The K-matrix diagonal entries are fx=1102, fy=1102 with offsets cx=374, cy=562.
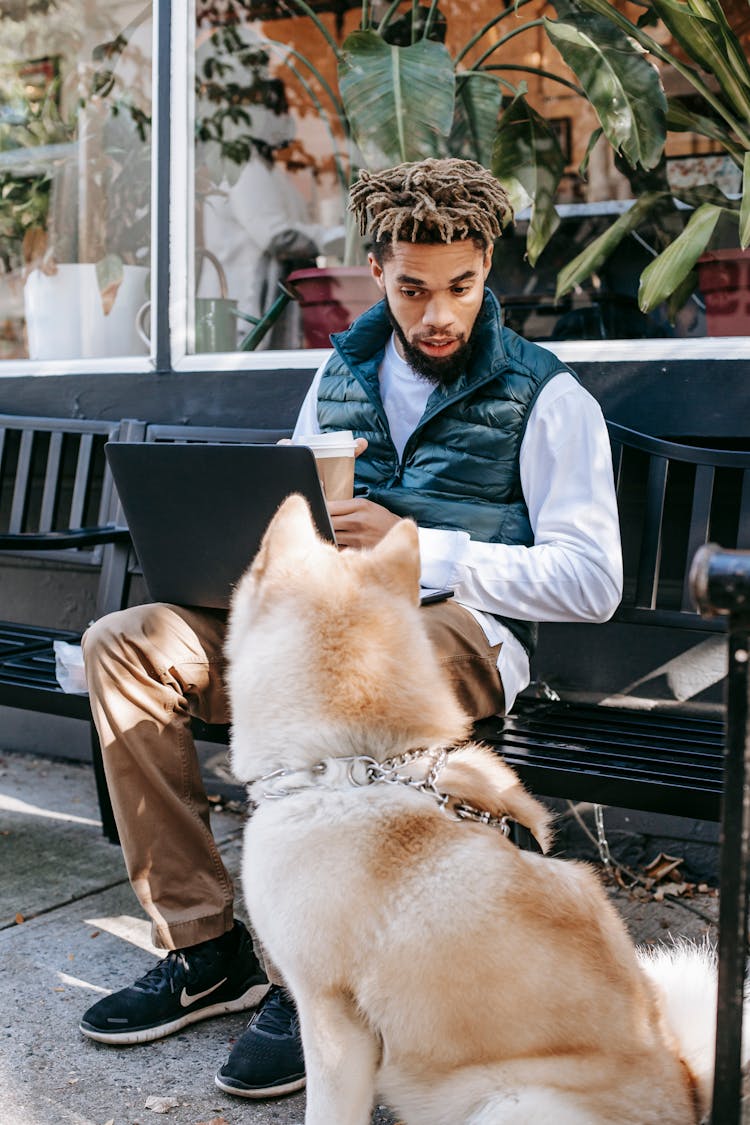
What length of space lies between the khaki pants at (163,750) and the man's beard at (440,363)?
69cm

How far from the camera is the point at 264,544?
209cm

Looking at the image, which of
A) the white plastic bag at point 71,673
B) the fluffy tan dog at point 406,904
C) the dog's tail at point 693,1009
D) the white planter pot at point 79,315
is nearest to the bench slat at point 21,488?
the white planter pot at point 79,315

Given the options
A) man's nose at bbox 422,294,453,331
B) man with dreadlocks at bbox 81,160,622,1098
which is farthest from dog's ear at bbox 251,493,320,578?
man's nose at bbox 422,294,453,331

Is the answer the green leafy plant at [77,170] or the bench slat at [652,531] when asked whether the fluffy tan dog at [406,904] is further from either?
the green leafy plant at [77,170]

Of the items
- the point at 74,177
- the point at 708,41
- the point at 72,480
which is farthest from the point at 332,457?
the point at 74,177

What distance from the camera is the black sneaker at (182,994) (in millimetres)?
2693

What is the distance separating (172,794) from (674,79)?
3324mm

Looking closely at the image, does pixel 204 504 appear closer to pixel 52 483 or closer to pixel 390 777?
pixel 390 777

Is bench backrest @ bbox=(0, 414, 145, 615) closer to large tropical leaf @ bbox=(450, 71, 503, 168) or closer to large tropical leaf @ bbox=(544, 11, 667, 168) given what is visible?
large tropical leaf @ bbox=(450, 71, 503, 168)

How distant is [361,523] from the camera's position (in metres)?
2.74

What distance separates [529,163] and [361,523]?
6.37ft

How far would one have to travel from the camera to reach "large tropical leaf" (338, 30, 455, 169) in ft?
12.6

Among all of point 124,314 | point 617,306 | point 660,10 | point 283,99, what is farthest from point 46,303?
point 660,10

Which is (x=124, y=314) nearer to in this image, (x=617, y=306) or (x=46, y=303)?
(x=46, y=303)
